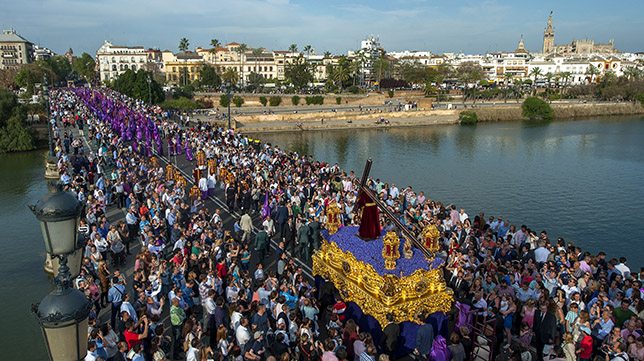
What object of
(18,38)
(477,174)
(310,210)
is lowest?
(477,174)

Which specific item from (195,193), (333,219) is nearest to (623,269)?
(333,219)

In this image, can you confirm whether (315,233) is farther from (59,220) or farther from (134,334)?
(59,220)

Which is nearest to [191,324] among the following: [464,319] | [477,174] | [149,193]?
[464,319]

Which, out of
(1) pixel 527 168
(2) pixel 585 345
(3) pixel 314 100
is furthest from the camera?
(3) pixel 314 100

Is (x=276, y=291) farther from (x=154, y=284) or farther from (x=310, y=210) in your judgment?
(x=310, y=210)

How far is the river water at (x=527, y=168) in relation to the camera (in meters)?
22.7

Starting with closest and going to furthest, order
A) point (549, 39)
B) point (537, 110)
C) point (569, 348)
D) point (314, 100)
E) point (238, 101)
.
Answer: point (569, 348) → point (537, 110) → point (238, 101) → point (314, 100) → point (549, 39)

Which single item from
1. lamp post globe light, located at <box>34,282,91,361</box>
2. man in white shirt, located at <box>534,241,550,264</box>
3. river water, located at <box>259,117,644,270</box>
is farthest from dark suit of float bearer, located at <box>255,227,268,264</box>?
river water, located at <box>259,117,644,270</box>

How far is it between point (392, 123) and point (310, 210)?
46691 mm

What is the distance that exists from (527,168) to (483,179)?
573cm

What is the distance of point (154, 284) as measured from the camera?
354 inches

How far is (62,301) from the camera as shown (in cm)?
308

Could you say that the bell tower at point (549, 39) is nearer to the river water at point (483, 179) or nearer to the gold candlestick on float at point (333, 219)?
the river water at point (483, 179)

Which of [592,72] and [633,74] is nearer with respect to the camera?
[633,74]
